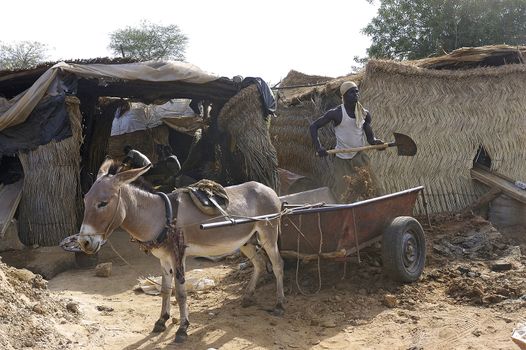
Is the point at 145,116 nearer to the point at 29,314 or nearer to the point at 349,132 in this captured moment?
the point at 349,132

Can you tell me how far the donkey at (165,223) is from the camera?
4648 millimetres

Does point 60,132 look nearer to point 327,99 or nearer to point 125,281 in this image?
point 125,281

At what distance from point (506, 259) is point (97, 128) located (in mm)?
7921

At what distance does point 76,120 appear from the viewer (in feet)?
28.6

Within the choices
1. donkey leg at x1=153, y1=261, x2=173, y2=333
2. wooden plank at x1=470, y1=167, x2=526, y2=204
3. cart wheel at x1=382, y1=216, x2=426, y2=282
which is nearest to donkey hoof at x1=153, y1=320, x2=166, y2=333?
donkey leg at x1=153, y1=261, x2=173, y2=333

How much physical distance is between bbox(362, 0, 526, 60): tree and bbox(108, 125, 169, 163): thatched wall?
9.63m

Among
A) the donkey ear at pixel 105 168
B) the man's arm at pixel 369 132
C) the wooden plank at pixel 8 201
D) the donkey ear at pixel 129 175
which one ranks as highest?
the man's arm at pixel 369 132

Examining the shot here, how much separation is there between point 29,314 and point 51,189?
179 inches

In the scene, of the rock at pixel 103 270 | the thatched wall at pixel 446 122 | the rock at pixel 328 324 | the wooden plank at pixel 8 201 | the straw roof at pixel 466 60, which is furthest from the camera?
the straw roof at pixel 466 60

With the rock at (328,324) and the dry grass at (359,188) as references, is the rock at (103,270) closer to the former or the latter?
the dry grass at (359,188)

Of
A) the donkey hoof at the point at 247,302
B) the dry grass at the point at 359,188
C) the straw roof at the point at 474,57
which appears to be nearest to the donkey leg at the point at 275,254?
the donkey hoof at the point at 247,302

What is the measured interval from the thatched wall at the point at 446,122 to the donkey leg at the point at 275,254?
153 inches

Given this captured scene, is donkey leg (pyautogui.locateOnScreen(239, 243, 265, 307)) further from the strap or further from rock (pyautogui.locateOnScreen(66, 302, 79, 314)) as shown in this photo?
rock (pyautogui.locateOnScreen(66, 302, 79, 314))

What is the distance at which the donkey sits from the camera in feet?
15.3
